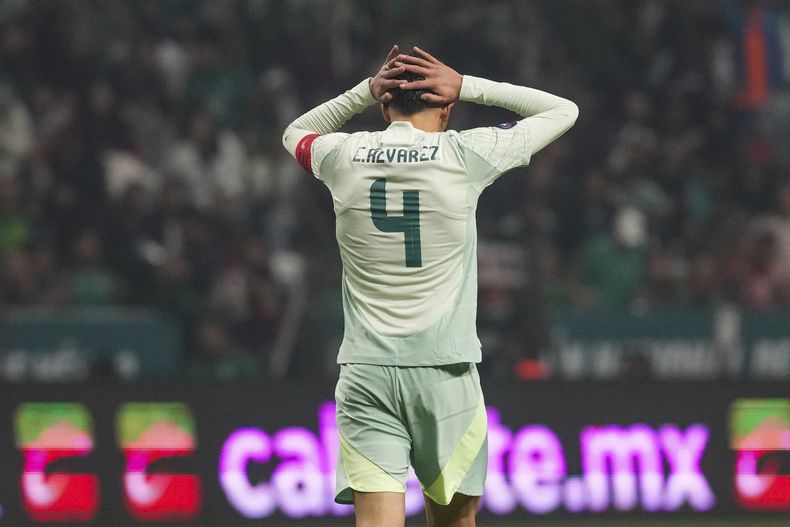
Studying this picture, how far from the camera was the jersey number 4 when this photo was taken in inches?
158

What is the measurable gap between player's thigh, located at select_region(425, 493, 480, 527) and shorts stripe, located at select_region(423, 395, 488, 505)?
0.19ft

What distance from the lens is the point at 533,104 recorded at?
418 centimetres

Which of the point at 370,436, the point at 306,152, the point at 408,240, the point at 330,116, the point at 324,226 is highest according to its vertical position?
A: the point at 330,116

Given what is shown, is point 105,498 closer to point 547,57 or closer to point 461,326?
point 461,326

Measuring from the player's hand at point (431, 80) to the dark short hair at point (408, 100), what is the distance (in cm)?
2

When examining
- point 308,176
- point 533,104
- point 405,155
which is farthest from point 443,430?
point 308,176

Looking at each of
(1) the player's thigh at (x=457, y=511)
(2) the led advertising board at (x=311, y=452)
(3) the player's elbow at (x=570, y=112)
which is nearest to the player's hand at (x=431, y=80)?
(3) the player's elbow at (x=570, y=112)

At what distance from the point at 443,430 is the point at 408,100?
941 millimetres

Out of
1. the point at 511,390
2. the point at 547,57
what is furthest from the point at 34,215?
the point at 547,57

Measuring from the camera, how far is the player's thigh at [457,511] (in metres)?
4.10

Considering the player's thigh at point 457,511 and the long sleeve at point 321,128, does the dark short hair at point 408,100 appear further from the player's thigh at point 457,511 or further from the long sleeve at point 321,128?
the player's thigh at point 457,511

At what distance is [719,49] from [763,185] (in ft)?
6.80

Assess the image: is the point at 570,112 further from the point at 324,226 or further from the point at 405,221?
the point at 324,226

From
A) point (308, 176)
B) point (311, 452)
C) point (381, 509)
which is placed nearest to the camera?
point (381, 509)
